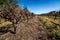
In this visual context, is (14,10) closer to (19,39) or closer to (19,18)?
(19,18)

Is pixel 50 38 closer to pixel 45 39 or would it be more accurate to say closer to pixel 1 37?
pixel 45 39

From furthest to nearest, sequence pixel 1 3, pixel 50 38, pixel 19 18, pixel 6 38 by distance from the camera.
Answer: pixel 1 3, pixel 19 18, pixel 50 38, pixel 6 38

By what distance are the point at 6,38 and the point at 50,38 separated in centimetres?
602

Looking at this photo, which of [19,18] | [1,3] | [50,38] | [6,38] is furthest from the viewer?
[1,3]

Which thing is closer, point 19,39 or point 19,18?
point 19,39

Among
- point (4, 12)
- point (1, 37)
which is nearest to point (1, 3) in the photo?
point (4, 12)

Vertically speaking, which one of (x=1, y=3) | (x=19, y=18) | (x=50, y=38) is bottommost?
(x=50, y=38)

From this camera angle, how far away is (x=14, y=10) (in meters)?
21.1

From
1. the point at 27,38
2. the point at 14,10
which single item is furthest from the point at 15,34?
the point at 14,10

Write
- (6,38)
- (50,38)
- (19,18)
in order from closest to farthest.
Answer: (6,38)
(50,38)
(19,18)

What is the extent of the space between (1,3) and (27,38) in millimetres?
21369

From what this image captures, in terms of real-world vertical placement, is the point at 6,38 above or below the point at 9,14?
below

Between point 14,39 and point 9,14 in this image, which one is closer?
point 14,39

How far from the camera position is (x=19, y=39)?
18141 millimetres
